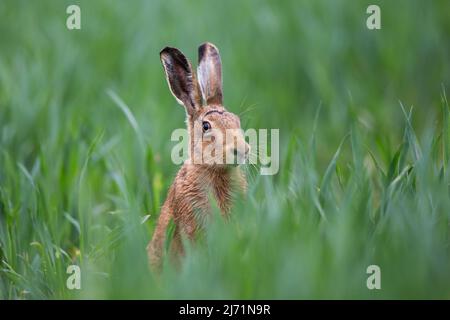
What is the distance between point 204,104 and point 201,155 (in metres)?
0.41

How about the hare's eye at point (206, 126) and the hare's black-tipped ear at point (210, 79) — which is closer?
the hare's eye at point (206, 126)

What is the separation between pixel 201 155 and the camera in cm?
481

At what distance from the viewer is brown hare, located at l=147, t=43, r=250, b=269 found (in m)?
4.62

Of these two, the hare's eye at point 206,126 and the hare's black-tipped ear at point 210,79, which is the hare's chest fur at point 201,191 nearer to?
the hare's eye at point 206,126

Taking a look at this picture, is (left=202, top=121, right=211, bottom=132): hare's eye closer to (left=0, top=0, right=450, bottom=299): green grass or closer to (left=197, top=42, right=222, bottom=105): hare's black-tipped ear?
(left=197, top=42, right=222, bottom=105): hare's black-tipped ear

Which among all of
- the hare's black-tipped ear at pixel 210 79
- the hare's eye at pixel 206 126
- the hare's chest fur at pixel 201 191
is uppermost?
the hare's black-tipped ear at pixel 210 79

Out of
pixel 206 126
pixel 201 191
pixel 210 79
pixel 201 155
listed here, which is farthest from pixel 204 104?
pixel 201 191

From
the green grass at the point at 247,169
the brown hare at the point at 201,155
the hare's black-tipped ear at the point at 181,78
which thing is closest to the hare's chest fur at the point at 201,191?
the brown hare at the point at 201,155

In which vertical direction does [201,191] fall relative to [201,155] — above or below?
below

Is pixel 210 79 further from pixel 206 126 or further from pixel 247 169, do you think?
pixel 247 169

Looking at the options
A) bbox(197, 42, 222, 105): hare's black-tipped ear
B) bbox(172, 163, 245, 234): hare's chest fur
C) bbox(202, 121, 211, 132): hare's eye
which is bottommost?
bbox(172, 163, 245, 234): hare's chest fur

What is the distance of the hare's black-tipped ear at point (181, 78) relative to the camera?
4996mm

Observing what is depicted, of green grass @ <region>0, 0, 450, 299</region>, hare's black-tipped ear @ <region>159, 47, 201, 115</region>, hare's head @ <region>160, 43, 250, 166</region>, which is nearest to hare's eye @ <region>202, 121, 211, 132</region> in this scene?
hare's head @ <region>160, 43, 250, 166</region>
